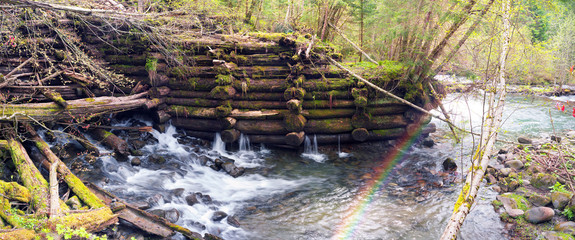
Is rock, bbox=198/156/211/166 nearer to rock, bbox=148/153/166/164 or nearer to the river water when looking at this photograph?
the river water

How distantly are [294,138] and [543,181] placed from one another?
657cm

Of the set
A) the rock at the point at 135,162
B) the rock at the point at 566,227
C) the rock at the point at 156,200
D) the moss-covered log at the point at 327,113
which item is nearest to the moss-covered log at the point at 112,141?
the rock at the point at 135,162

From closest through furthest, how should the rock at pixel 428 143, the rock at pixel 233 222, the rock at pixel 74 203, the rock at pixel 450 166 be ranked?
the rock at pixel 74 203
the rock at pixel 233 222
the rock at pixel 450 166
the rock at pixel 428 143

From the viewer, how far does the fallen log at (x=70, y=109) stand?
6543 millimetres

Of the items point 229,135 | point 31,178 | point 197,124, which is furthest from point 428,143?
point 31,178

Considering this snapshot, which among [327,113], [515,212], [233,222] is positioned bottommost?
[233,222]

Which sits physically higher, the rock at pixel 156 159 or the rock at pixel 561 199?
the rock at pixel 156 159

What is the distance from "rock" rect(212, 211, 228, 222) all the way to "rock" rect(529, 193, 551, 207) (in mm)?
6791

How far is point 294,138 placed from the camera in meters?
9.78

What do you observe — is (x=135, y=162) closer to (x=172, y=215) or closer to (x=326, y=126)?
(x=172, y=215)

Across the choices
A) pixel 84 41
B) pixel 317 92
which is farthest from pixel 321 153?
pixel 84 41

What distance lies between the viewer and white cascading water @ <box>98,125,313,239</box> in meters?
6.49

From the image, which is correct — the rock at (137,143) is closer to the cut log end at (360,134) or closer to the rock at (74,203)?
the rock at (74,203)

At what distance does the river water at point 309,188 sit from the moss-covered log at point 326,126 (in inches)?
21.5
